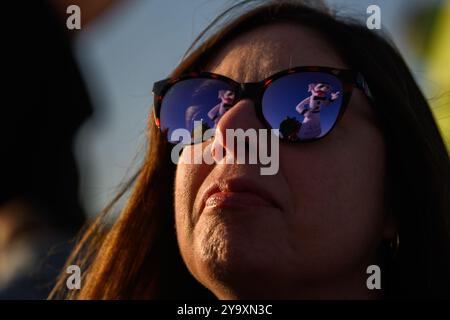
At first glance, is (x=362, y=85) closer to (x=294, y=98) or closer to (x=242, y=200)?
(x=294, y=98)

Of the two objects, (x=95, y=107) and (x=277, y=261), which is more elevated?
(x=95, y=107)

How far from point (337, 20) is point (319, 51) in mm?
219

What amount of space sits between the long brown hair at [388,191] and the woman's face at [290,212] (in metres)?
0.10

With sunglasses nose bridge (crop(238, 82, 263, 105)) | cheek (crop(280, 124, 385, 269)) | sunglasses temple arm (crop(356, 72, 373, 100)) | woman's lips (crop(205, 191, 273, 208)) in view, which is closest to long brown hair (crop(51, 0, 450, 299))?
sunglasses temple arm (crop(356, 72, 373, 100))

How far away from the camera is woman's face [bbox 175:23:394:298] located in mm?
1666

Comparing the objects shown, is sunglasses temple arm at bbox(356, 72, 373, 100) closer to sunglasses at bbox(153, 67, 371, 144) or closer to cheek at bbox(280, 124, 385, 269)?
sunglasses at bbox(153, 67, 371, 144)

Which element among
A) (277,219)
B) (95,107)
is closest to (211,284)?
(277,219)

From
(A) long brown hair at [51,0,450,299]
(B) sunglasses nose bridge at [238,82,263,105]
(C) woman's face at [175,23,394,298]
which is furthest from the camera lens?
(A) long brown hair at [51,0,450,299]

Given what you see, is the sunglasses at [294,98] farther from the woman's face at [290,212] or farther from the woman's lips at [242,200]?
the woman's lips at [242,200]

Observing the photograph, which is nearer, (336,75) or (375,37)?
(336,75)

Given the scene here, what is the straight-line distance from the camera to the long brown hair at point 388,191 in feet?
6.32

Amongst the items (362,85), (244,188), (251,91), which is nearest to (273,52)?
(251,91)
